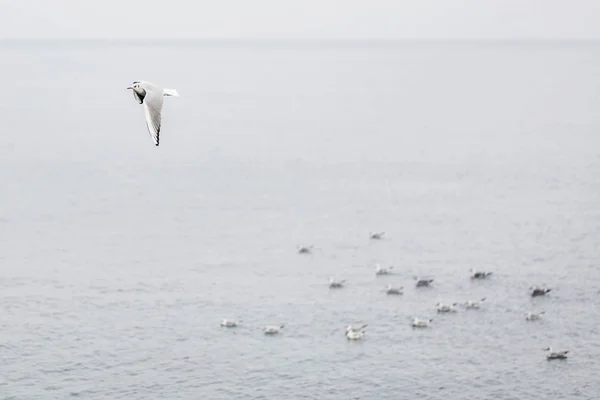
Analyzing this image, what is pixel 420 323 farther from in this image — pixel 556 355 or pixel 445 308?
pixel 556 355

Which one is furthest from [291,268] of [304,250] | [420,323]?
[420,323]

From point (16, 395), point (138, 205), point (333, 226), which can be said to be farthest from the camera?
point (138, 205)

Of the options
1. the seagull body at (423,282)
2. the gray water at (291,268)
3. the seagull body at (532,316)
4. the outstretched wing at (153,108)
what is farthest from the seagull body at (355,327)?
the outstretched wing at (153,108)

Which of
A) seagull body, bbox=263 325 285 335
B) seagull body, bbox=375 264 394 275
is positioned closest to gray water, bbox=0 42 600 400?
seagull body, bbox=263 325 285 335

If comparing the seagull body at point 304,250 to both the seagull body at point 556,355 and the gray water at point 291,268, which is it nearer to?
the gray water at point 291,268

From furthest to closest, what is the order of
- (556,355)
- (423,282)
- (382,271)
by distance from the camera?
1. (382,271)
2. (423,282)
3. (556,355)

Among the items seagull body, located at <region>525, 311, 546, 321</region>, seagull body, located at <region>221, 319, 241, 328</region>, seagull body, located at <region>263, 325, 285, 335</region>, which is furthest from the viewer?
seagull body, located at <region>525, 311, 546, 321</region>

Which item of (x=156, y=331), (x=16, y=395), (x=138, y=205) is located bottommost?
(x=16, y=395)

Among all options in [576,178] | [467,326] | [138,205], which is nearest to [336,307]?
[467,326]

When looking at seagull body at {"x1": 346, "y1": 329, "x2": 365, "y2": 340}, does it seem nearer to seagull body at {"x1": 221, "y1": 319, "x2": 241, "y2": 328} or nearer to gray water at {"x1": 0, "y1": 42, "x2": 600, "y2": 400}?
gray water at {"x1": 0, "y1": 42, "x2": 600, "y2": 400}

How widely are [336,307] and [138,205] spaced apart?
36.4m

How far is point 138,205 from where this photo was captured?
304 feet

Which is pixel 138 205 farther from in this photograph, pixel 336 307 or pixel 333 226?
pixel 336 307

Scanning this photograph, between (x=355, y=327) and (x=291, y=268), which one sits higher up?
(x=291, y=268)
